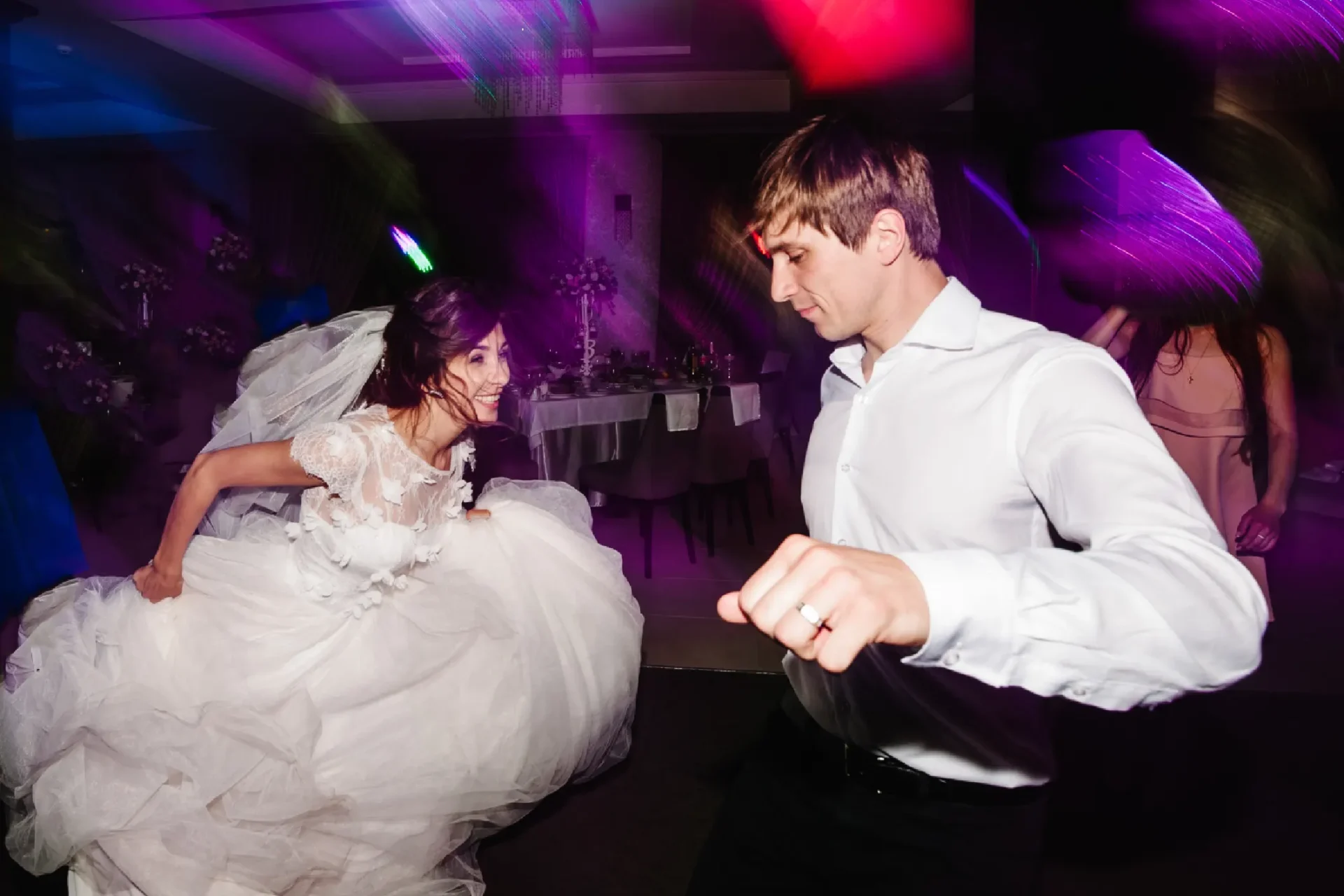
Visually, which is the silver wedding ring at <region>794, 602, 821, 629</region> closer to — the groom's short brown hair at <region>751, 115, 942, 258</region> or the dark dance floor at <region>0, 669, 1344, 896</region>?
the groom's short brown hair at <region>751, 115, 942, 258</region>

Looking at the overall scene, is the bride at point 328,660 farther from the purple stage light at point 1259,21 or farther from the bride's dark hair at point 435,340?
the purple stage light at point 1259,21

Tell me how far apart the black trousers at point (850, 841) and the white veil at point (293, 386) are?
1.60 metres

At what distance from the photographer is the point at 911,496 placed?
116 cm

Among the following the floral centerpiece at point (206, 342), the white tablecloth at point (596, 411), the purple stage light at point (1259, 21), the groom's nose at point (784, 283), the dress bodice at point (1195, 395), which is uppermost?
the purple stage light at point (1259, 21)

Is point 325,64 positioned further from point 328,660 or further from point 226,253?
point 328,660

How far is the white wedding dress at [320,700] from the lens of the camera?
5.85ft

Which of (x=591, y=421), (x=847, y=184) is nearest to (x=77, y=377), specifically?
(x=591, y=421)

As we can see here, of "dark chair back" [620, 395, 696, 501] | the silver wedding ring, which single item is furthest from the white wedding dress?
"dark chair back" [620, 395, 696, 501]

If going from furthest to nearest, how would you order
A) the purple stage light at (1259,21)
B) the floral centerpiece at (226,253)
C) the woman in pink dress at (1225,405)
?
the floral centerpiece at (226,253), the woman in pink dress at (1225,405), the purple stage light at (1259,21)

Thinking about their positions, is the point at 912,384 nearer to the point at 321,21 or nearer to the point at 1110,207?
the point at 1110,207

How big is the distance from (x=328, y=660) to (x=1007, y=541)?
1.70m

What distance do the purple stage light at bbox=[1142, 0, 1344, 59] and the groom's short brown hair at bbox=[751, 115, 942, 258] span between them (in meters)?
1.68

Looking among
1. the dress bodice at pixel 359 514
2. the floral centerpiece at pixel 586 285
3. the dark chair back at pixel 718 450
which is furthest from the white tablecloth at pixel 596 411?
the dress bodice at pixel 359 514

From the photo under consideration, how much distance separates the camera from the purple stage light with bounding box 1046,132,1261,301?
2.81 metres
